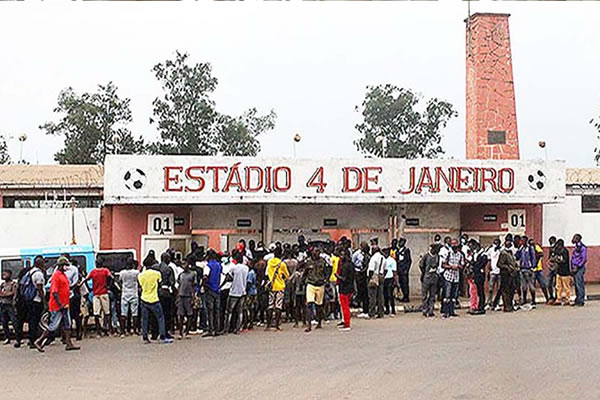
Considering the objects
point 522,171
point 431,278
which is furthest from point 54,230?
point 522,171

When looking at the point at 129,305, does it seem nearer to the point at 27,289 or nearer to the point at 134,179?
the point at 27,289

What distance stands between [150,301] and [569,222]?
13992 mm

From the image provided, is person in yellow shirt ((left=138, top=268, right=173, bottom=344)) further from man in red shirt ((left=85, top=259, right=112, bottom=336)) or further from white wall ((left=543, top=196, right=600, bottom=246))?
white wall ((left=543, top=196, right=600, bottom=246))

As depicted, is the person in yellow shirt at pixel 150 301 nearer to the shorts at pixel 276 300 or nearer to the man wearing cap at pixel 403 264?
the shorts at pixel 276 300

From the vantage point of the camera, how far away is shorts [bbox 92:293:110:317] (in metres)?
14.6

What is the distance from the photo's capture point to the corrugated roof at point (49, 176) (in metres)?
22.6

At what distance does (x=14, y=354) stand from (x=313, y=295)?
17.1ft

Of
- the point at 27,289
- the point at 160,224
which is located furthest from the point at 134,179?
the point at 27,289

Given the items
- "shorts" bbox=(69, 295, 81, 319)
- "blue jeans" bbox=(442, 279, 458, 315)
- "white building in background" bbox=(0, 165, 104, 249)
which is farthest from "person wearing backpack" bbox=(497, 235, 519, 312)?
"white building in background" bbox=(0, 165, 104, 249)

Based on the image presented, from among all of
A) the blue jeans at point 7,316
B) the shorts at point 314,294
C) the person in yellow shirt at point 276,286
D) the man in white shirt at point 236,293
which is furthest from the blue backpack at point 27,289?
the shorts at point 314,294

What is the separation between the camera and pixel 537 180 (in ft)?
69.9

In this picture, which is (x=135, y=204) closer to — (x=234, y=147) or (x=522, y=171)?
(x=522, y=171)

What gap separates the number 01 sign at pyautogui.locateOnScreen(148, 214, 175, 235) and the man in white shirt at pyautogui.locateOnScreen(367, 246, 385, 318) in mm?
6011

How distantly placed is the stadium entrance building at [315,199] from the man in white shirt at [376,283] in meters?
3.76
